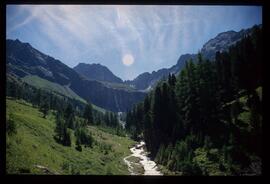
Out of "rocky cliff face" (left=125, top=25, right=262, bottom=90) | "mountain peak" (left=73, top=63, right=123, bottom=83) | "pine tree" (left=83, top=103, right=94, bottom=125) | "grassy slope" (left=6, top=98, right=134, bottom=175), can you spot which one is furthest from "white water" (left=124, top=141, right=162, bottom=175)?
"mountain peak" (left=73, top=63, right=123, bottom=83)

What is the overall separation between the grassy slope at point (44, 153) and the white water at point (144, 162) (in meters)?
0.13

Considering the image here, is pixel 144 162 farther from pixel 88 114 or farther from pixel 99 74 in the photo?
pixel 99 74

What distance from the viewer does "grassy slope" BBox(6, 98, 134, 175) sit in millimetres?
9625

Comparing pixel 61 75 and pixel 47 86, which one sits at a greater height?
pixel 61 75

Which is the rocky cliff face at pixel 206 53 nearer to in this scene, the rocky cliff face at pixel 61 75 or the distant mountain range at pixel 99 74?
the distant mountain range at pixel 99 74

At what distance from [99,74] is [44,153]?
2549 millimetres

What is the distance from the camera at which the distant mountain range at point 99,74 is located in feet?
32.6

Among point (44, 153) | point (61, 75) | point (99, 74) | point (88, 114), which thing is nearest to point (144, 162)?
point (88, 114)

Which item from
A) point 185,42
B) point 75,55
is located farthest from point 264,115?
point 75,55

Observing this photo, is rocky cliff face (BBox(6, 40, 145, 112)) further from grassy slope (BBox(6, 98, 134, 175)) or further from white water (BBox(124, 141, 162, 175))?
white water (BBox(124, 141, 162, 175))

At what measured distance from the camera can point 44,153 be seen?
9773 millimetres

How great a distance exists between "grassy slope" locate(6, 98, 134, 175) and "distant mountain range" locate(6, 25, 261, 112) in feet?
2.81

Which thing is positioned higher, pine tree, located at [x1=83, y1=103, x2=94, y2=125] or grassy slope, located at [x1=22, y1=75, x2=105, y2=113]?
grassy slope, located at [x1=22, y1=75, x2=105, y2=113]

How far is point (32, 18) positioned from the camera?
9914 millimetres
